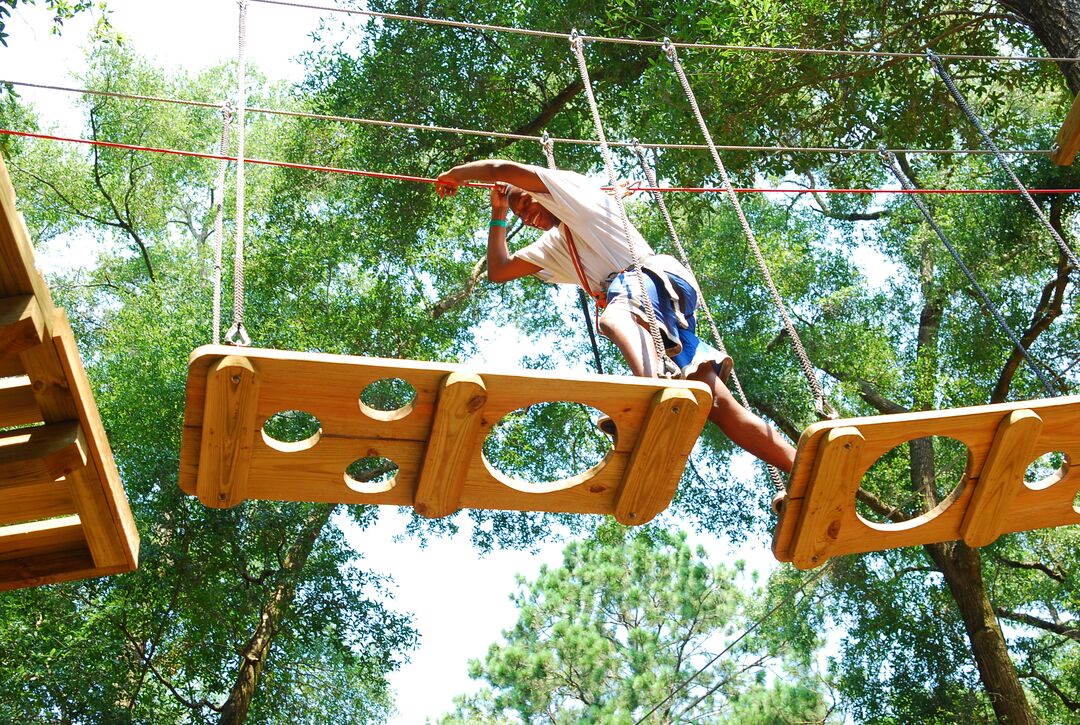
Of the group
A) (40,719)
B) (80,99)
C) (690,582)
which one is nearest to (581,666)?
(690,582)

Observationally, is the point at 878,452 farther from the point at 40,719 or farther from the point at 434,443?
the point at 40,719

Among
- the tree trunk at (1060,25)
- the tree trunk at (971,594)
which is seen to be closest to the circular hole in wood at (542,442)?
the tree trunk at (971,594)

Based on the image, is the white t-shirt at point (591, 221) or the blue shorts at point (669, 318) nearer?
the blue shorts at point (669, 318)

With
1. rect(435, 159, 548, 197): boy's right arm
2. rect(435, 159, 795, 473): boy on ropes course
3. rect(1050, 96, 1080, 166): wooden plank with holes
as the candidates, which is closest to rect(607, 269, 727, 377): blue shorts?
rect(435, 159, 795, 473): boy on ropes course

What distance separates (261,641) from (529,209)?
672cm

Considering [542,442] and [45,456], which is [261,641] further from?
[45,456]

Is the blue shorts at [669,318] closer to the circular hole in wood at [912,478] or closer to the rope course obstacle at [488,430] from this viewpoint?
the rope course obstacle at [488,430]

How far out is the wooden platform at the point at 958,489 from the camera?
→ 2.75 metres

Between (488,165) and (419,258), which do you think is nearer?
(488,165)

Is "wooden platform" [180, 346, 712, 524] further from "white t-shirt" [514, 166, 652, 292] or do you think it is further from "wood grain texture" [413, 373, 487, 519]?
"white t-shirt" [514, 166, 652, 292]

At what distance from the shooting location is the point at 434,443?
274 centimetres

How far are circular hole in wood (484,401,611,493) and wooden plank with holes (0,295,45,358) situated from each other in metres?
7.95

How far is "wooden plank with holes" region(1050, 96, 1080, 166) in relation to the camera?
445 cm

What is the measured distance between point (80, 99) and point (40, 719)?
7.48 m
